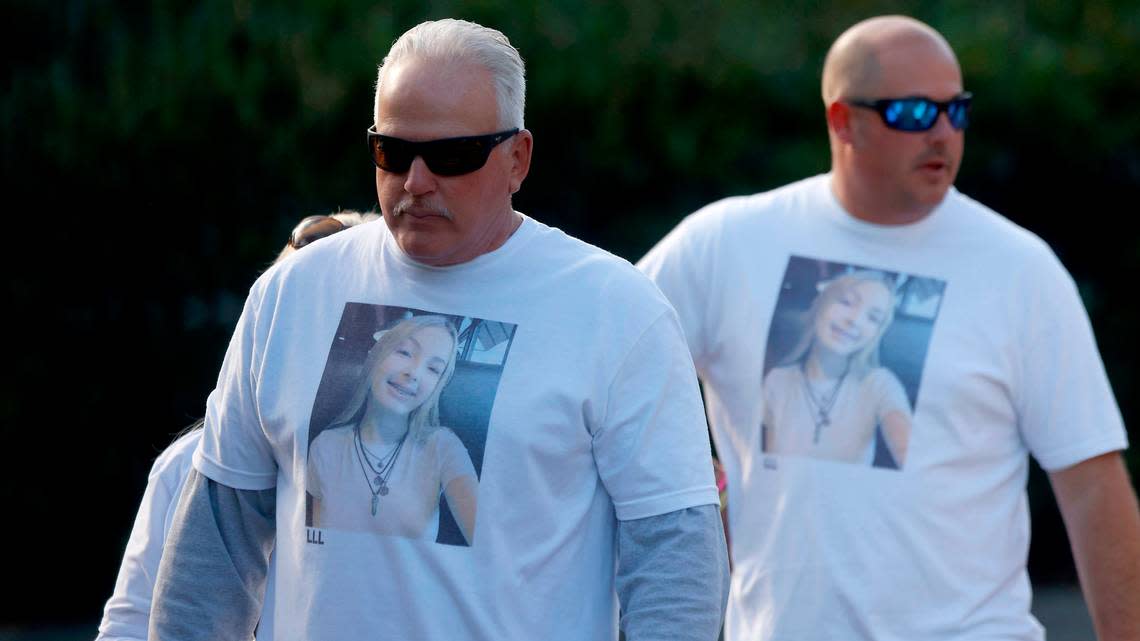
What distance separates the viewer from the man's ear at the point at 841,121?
442 cm

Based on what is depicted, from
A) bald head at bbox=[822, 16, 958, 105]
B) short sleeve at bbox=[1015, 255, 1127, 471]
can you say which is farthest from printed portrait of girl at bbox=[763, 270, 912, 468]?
bald head at bbox=[822, 16, 958, 105]

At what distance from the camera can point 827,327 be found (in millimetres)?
4133

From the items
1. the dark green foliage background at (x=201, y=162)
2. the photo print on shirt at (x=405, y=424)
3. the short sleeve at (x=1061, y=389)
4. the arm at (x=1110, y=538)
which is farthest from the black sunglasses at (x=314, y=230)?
the dark green foliage background at (x=201, y=162)

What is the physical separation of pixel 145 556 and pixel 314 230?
72 cm

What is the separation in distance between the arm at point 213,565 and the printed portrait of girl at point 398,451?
0.21 m

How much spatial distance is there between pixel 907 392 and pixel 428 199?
158 centimetres

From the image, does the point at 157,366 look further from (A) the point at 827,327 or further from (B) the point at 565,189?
(A) the point at 827,327

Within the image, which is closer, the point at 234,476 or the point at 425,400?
the point at 425,400

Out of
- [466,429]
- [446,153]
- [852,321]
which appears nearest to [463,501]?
[466,429]

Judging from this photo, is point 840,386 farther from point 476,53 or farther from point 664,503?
point 476,53

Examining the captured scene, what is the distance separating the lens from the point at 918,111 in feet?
14.1

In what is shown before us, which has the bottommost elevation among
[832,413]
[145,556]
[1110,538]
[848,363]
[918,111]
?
[1110,538]

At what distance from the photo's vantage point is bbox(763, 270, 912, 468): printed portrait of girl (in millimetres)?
4039

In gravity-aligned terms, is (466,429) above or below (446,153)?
below
